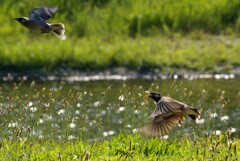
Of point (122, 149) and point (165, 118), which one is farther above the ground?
point (165, 118)

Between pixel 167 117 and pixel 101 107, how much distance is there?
3.50 m

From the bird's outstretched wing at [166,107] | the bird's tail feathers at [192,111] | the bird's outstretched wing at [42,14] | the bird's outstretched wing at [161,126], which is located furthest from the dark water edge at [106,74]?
the bird's outstretched wing at [166,107]

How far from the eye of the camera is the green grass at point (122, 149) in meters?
9.85

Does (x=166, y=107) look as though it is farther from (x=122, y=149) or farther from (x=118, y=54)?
(x=118, y=54)

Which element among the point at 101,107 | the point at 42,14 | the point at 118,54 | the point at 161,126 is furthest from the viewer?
the point at 118,54

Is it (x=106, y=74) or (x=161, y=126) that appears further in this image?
(x=106, y=74)

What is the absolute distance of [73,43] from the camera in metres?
20.8

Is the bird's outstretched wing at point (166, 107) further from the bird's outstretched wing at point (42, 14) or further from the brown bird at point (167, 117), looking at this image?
the bird's outstretched wing at point (42, 14)

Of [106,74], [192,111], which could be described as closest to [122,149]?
[192,111]

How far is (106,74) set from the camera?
19734 mm

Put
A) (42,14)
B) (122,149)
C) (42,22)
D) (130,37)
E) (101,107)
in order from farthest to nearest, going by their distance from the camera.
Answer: (130,37) < (101,107) < (42,14) < (42,22) < (122,149)

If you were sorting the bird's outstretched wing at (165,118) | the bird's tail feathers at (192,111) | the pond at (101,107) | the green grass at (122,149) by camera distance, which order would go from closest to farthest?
the bird's outstretched wing at (165,118), the green grass at (122,149), the bird's tail feathers at (192,111), the pond at (101,107)

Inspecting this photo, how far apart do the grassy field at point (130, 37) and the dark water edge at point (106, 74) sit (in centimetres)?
15

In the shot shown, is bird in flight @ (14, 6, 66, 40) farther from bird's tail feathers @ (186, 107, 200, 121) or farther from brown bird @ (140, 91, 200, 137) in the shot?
bird's tail feathers @ (186, 107, 200, 121)
